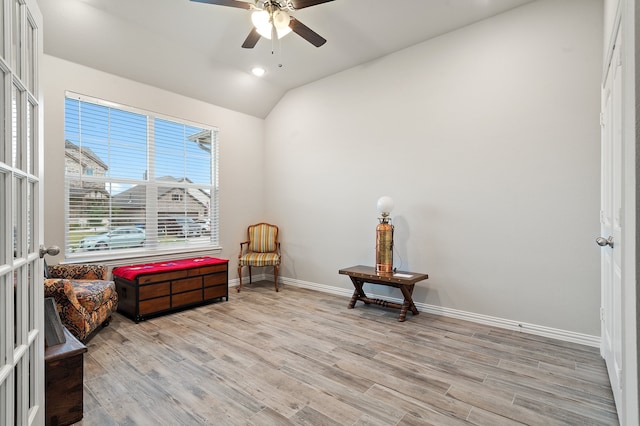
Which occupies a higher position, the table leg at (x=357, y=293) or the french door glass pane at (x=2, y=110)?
the french door glass pane at (x=2, y=110)

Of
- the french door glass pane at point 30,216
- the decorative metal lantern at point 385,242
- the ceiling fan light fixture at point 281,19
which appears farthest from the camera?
the decorative metal lantern at point 385,242

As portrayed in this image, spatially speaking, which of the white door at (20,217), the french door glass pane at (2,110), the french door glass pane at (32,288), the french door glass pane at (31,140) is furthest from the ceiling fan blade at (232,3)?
the french door glass pane at (32,288)

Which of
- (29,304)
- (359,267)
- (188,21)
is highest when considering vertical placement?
(188,21)

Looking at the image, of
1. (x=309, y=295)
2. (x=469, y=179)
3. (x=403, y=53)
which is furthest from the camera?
(x=309, y=295)

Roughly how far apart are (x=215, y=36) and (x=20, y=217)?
3170 millimetres

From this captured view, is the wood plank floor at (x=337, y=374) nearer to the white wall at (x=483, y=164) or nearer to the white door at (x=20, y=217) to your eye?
the white wall at (x=483, y=164)

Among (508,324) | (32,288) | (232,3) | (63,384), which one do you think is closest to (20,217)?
(32,288)

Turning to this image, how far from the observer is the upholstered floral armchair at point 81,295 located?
2529 mm

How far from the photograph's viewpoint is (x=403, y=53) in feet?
12.5

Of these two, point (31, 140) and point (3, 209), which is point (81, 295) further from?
point (3, 209)

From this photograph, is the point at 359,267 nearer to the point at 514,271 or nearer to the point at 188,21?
the point at 514,271

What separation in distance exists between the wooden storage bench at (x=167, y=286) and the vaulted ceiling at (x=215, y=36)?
233 cm

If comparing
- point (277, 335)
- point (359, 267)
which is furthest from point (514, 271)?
point (277, 335)

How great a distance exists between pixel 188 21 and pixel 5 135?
289cm
